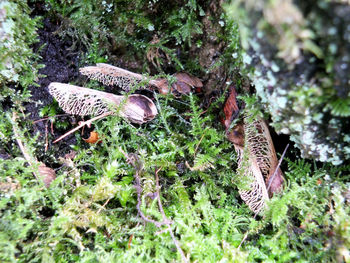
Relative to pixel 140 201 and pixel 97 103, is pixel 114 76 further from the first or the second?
pixel 140 201

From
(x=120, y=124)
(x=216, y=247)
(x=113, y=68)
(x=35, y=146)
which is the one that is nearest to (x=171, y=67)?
(x=113, y=68)

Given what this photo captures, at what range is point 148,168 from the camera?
5.13ft

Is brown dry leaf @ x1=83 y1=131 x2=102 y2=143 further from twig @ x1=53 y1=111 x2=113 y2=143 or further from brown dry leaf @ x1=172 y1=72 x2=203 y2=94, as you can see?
brown dry leaf @ x1=172 y1=72 x2=203 y2=94

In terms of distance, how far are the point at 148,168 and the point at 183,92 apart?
0.54 metres

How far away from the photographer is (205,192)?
1526 mm

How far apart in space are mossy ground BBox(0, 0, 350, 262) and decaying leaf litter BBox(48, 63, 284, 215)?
69 millimetres

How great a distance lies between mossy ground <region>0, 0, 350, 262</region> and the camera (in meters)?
1.34

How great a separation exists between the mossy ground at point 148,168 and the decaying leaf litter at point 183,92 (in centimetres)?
7

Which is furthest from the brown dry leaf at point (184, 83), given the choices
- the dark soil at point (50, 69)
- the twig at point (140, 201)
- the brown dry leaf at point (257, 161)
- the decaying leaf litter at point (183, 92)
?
the dark soil at point (50, 69)

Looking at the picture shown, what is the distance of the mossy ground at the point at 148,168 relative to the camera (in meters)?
1.34

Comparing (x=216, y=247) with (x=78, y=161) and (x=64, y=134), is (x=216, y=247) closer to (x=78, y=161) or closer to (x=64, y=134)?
(x=78, y=161)

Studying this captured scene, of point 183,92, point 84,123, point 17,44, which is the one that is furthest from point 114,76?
point 17,44

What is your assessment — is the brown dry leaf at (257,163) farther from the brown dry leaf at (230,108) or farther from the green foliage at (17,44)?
the green foliage at (17,44)

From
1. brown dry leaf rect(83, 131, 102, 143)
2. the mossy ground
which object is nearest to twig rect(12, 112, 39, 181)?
the mossy ground
